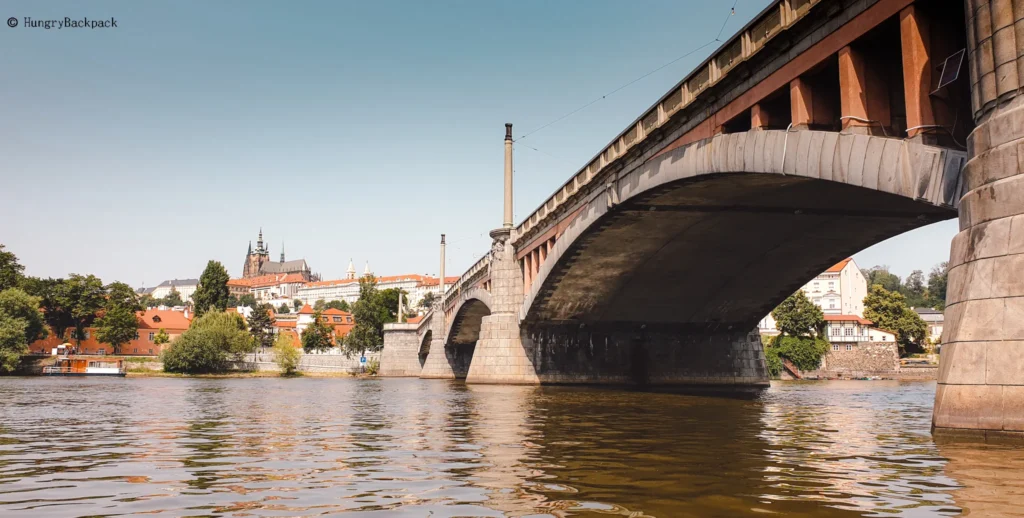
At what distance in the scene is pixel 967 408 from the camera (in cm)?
1210

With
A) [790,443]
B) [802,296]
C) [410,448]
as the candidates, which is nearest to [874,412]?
[790,443]

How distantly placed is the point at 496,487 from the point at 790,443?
26.9ft

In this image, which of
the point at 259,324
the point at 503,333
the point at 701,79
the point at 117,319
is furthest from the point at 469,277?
the point at 259,324

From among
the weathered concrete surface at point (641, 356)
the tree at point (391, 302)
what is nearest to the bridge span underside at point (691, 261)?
the weathered concrete surface at point (641, 356)

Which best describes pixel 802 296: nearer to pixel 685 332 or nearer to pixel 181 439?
pixel 685 332

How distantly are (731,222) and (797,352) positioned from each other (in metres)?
68.8

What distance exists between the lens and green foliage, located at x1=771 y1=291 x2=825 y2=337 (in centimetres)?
9812

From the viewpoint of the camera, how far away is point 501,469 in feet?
37.0

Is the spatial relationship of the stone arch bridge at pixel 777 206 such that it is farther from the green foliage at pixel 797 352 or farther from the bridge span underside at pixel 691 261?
the green foliage at pixel 797 352

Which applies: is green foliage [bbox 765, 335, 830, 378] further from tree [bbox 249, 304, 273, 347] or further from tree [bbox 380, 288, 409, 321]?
tree [bbox 249, 304, 273, 347]

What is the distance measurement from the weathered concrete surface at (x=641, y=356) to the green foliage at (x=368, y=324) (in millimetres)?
69940

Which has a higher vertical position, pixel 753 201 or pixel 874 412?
pixel 753 201

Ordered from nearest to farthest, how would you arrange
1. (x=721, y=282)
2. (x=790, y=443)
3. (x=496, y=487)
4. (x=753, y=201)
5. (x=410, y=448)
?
1. (x=496, y=487)
2. (x=410, y=448)
3. (x=790, y=443)
4. (x=753, y=201)
5. (x=721, y=282)

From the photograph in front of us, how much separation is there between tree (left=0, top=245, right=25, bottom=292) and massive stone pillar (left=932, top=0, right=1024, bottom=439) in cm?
10952
